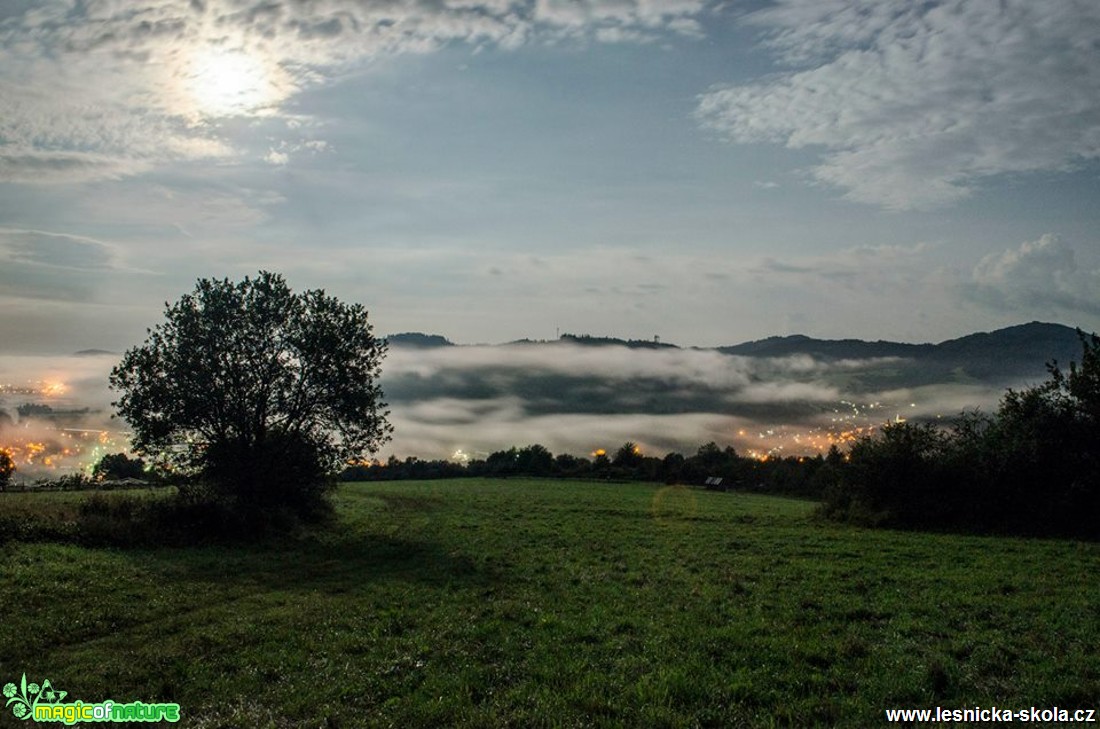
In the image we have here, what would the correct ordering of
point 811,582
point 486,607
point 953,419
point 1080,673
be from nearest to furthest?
point 1080,673 < point 486,607 < point 811,582 < point 953,419

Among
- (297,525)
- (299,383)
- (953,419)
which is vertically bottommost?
(297,525)

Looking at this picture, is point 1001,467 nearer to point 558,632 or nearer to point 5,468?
point 558,632

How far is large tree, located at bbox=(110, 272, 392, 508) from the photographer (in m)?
36.7

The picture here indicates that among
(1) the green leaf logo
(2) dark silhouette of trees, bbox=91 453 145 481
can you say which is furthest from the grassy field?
(2) dark silhouette of trees, bbox=91 453 145 481

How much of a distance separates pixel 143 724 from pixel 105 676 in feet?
8.76

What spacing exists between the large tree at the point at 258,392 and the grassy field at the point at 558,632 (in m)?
9.01

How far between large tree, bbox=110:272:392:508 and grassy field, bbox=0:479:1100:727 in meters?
9.01

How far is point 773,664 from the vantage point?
1277cm

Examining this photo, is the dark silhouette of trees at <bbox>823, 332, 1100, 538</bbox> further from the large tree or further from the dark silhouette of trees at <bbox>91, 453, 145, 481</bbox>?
the dark silhouette of trees at <bbox>91, 453, 145, 481</bbox>

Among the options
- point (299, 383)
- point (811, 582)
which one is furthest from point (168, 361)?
point (811, 582)

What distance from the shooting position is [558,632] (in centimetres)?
1541

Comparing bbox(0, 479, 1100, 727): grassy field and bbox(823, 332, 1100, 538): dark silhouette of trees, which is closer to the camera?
bbox(0, 479, 1100, 727): grassy field

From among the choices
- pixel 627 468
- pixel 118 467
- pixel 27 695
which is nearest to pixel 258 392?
pixel 27 695

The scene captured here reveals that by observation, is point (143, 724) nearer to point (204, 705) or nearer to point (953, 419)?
point (204, 705)
